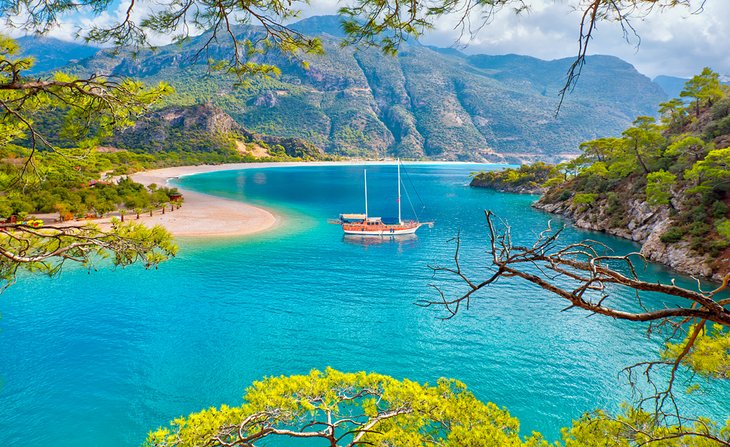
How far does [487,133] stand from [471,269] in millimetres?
172568

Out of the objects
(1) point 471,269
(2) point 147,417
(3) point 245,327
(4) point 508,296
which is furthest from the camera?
(1) point 471,269

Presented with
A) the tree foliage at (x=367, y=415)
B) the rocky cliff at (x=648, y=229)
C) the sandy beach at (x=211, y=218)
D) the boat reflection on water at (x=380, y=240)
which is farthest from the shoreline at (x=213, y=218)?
the rocky cliff at (x=648, y=229)

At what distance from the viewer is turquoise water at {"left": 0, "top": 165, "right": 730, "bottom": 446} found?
10977 millimetres

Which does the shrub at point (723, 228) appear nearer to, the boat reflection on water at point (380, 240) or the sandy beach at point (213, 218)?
the boat reflection on water at point (380, 240)

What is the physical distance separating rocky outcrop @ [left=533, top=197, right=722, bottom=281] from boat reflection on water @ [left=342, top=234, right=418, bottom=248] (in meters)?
16.8

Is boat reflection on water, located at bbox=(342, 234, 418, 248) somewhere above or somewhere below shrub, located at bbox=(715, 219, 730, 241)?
below

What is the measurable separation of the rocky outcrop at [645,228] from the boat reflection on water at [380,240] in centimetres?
1682

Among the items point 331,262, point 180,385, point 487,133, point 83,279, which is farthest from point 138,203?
point 487,133

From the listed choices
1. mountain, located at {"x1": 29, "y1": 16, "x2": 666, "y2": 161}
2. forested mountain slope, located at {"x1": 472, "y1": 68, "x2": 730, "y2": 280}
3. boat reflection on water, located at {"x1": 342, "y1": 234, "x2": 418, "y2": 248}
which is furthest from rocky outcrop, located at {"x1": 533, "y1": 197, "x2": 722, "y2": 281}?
mountain, located at {"x1": 29, "y1": 16, "x2": 666, "y2": 161}

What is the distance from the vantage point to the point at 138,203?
3575cm

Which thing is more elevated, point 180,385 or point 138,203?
point 138,203

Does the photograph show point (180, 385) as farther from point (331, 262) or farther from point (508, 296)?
point (508, 296)

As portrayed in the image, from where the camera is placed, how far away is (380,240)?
32344mm

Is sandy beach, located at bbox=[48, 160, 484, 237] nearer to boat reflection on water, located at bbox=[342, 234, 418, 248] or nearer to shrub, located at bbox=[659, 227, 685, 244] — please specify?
boat reflection on water, located at bbox=[342, 234, 418, 248]
